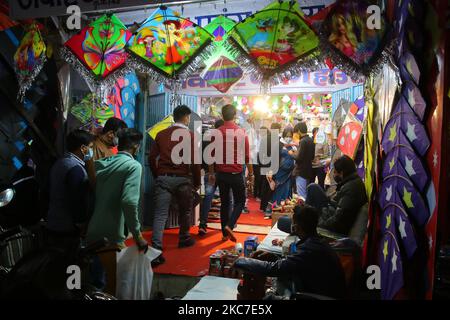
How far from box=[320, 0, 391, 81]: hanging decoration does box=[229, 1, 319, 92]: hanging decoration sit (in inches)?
7.7

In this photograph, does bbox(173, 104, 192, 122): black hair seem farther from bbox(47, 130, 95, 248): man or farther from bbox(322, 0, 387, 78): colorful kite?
bbox(322, 0, 387, 78): colorful kite

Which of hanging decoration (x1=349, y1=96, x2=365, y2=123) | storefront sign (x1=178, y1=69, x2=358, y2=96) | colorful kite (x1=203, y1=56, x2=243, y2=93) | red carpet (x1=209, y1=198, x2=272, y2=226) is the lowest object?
red carpet (x1=209, y1=198, x2=272, y2=226)

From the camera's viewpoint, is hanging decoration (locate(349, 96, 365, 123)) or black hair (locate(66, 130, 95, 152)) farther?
hanging decoration (locate(349, 96, 365, 123))

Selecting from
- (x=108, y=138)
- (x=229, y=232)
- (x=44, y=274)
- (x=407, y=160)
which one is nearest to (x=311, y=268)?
(x=407, y=160)

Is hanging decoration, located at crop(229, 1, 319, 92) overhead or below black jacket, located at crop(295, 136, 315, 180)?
overhead

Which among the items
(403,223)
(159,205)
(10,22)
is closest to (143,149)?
(159,205)

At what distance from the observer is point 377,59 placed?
300cm

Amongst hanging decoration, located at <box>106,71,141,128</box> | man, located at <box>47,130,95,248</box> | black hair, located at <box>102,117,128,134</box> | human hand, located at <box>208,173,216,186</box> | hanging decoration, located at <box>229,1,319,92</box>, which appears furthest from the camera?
hanging decoration, located at <box>106,71,141,128</box>

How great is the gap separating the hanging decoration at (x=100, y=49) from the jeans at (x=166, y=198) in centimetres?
151

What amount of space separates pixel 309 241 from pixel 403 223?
31.8 inches

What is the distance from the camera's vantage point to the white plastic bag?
9.95 feet

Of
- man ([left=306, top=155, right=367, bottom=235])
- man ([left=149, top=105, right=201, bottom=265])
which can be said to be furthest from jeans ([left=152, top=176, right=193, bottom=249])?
man ([left=306, top=155, right=367, bottom=235])

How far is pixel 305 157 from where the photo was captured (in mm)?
7039
